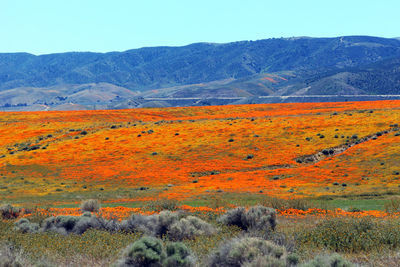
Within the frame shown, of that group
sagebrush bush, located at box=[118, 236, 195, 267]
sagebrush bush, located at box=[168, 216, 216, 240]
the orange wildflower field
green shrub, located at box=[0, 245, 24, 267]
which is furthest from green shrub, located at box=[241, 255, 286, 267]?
the orange wildflower field

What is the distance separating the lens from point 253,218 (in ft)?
55.1

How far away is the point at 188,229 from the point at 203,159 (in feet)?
122

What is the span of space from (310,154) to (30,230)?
39.7 meters

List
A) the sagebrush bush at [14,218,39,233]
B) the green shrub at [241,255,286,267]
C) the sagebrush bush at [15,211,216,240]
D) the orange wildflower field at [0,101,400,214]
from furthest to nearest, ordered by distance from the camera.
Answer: the orange wildflower field at [0,101,400,214]
the sagebrush bush at [14,218,39,233]
the sagebrush bush at [15,211,216,240]
the green shrub at [241,255,286,267]

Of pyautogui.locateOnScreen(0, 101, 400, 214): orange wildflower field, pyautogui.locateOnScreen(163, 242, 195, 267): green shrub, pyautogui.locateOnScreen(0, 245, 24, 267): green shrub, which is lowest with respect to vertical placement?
pyautogui.locateOnScreen(0, 101, 400, 214): orange wildflower field

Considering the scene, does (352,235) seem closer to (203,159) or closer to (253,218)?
(253,218)

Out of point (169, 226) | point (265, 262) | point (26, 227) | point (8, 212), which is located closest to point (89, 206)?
point (8, 212)

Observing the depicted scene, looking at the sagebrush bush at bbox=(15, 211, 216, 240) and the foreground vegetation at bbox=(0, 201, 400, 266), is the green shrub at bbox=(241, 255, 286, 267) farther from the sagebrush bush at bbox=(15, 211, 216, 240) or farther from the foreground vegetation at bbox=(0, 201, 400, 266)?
the sagebrush bush at bbox=(15, 211, 216, 240)

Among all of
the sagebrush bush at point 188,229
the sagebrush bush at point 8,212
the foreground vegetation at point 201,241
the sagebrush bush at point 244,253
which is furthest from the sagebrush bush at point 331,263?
the sagebrush bush at point 8,212

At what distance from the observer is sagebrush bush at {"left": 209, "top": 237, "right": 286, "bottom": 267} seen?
10570 mm

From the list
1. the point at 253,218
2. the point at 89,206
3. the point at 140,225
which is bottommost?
the point at 89,206

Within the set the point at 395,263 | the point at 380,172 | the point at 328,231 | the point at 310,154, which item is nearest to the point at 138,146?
the point at 310,154

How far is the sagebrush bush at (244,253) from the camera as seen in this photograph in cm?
1057

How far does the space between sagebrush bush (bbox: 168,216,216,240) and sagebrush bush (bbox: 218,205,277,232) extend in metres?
1.42
